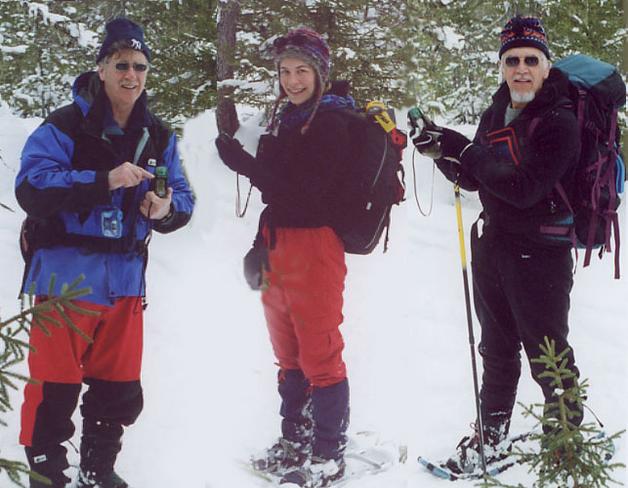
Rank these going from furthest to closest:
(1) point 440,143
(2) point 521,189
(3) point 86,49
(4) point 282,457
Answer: (3) point 86,49 → (4) point 282,457 → (1) point 440,143 → (2) point 521,189

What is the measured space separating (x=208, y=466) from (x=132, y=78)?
5.88 feet

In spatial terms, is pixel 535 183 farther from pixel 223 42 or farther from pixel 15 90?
pixel 15 90

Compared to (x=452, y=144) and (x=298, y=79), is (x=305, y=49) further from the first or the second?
(x=452, y=144)

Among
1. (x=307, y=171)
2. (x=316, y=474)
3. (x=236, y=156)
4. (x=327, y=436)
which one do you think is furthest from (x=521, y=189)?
(x=316, y=474)

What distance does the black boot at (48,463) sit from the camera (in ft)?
8.74

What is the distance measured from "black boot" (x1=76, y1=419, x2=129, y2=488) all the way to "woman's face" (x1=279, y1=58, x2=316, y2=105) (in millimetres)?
1700

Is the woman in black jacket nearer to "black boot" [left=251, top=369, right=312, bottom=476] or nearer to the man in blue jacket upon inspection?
"black boot" [left=251, top=369, right=312, bottom=476]

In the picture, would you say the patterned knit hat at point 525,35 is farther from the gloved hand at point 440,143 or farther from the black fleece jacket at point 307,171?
the black fleece jacket at point 307,171

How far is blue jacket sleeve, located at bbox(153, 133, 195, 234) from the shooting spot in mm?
2891

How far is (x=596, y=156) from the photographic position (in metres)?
2.82

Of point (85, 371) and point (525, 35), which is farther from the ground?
point (525, 35)

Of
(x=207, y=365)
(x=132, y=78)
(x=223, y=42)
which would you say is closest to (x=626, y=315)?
(x=207, y=365)

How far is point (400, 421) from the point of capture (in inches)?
131

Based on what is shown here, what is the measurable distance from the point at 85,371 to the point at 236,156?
1.18m
